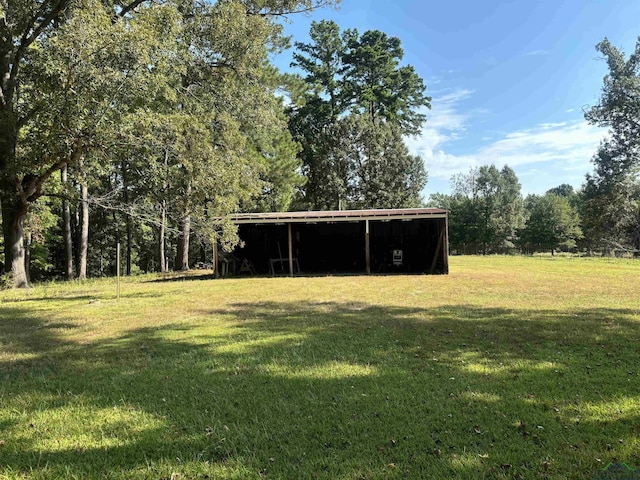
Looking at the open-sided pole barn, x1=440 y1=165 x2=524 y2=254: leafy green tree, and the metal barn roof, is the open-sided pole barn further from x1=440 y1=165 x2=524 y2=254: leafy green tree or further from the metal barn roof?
x1=440 y1=165 x2=524 y2=254: leafy green tree

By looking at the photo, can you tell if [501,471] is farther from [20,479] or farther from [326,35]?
[326,35]

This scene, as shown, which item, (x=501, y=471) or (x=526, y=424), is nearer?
(x=501, y=471)

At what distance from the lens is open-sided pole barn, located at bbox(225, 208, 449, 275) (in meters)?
17.5

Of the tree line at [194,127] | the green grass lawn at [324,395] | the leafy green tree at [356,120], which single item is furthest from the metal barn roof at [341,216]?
the leafy green tree at [356,120]

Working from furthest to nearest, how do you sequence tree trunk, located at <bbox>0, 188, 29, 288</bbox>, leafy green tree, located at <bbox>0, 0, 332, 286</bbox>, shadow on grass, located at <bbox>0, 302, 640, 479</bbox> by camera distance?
tree trunk, located at <bbox>0, 188, 29, 288</bbox>, leafy green tree, located at <bbox>0, 0, 332, 286</bbox>, shadow on grass, located at <bbox>0, 302, 640, 479</bbox>

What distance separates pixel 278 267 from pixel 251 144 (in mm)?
7559

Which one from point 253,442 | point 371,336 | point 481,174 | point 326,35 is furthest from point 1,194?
point 481,174

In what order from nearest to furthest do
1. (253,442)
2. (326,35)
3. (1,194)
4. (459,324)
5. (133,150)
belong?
(253,442) → (459,324) → (133,150) → (1,194) → (326,35)

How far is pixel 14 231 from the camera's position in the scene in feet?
40.6

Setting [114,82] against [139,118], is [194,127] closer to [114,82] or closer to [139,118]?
[139,118]

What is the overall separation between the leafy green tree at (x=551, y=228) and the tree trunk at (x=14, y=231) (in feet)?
153

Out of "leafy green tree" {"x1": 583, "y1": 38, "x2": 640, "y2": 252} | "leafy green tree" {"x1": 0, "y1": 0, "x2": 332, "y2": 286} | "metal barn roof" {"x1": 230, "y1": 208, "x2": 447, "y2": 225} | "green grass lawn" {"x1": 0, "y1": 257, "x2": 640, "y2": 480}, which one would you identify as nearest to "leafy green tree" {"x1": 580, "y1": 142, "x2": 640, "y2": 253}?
"leafy green tree" {"x1": 583, "y1": 38, "x2": 640, "y2": 252}

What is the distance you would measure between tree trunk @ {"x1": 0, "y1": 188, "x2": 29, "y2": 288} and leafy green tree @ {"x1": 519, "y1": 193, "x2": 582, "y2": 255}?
46506 millimetres

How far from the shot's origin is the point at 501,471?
2336 millimetres
